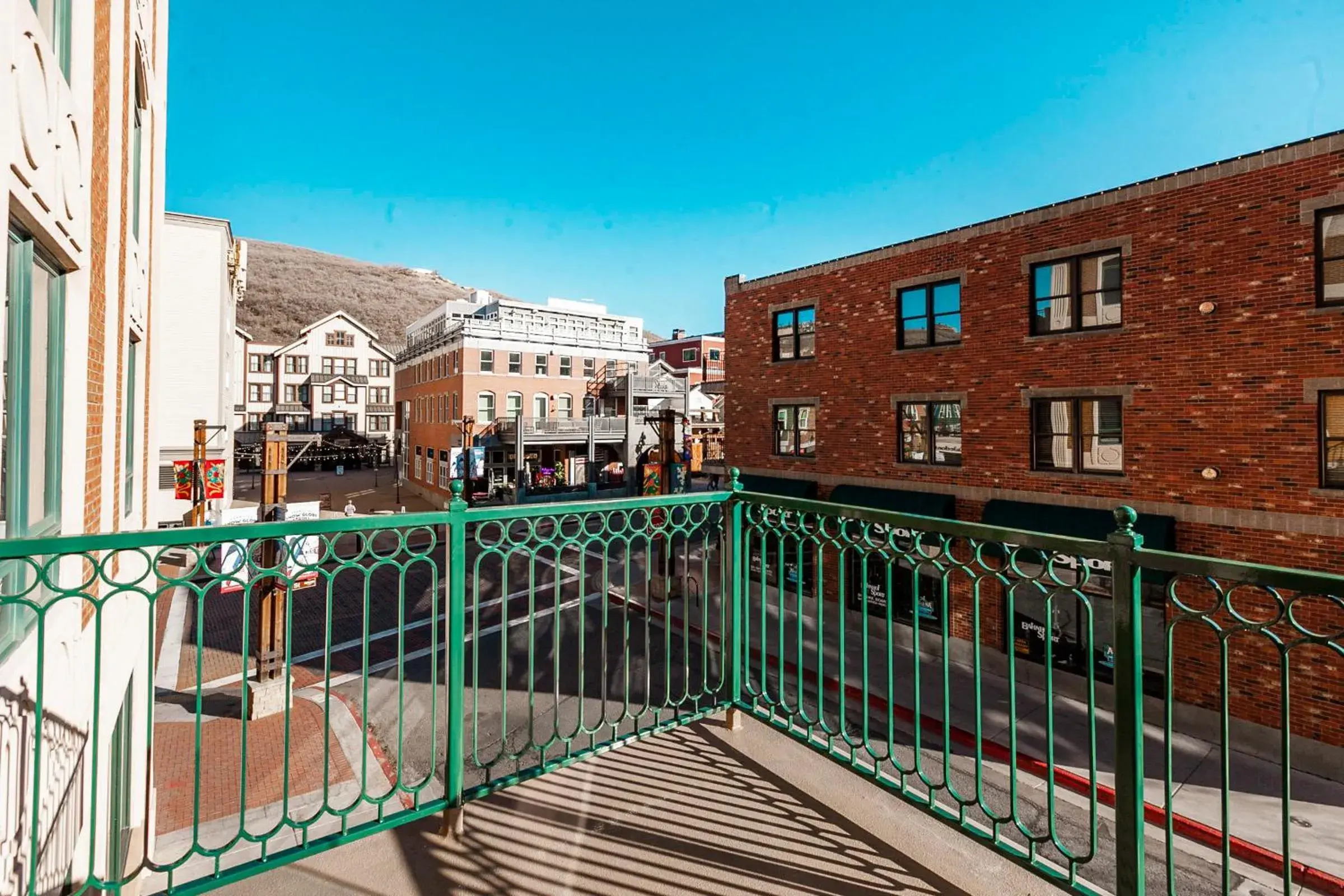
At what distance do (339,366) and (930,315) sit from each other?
6356 cm

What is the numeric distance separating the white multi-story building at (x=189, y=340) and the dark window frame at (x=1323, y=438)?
101 feet

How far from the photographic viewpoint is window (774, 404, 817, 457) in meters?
18.3

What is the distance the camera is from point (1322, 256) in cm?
1028

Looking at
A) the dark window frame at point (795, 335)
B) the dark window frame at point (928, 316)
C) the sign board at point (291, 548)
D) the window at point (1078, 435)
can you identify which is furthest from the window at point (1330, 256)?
the sign board at point (291, 548)

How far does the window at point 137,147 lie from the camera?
655 cm

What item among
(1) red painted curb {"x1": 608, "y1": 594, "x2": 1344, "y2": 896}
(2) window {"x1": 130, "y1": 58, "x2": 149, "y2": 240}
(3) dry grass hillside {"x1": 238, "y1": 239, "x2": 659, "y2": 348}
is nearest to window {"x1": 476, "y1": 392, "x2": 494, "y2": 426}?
(2) window {"x1": 130, "y1": 58, "x2": 149, "y2": 240}

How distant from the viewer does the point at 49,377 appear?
3619mm

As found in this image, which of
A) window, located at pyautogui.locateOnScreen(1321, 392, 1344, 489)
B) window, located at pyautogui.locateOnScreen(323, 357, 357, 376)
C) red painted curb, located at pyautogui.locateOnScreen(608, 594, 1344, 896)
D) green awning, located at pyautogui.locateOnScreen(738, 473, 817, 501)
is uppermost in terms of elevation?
window, located at pyautogui.locateOnScreen(323, 357, 357, 376)

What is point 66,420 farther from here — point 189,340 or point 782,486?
point 189,340

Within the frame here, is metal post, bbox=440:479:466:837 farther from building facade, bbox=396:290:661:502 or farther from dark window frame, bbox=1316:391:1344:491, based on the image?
building facade, bbox=396:290:661:502

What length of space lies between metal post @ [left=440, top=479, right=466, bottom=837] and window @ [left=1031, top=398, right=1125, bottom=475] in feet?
43.8

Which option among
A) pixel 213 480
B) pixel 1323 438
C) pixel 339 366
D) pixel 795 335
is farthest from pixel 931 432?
pixel 339 366

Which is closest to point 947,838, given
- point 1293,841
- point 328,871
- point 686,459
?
point 328,871

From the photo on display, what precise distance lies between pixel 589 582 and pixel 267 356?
59.8m
